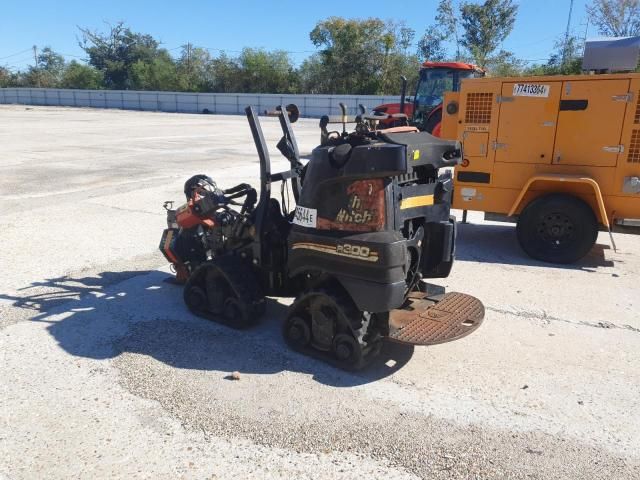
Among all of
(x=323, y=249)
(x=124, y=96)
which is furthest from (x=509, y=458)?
(x=124, y=96)

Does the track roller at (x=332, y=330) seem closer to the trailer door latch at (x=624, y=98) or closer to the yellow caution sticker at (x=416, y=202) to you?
the yellow caution sticker at (x=416, y=202)

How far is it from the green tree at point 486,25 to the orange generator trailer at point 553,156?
44.6 meters

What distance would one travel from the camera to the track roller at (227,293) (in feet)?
14.5

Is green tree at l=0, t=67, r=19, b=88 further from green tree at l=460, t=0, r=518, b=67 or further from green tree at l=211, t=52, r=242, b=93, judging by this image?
green tree at l=460, t=0, r=518, b=67

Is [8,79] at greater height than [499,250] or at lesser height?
greater

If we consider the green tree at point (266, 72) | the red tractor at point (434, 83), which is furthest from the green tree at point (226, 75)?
the red tractor at point (434, 83)

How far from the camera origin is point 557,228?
6594mm

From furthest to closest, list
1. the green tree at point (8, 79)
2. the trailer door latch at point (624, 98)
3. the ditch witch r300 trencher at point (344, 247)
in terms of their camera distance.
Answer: the green tree at point (8, 79) → the trailer door latch at point (624, 98) → the ditch witch r300 trencher at point (344, 247)

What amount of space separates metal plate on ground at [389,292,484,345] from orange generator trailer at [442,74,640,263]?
273cm

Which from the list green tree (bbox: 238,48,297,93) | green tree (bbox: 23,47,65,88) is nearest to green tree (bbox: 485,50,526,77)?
green tree (bbox: 238,48,297,93)

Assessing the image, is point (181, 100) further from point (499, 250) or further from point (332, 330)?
point (332, 330)

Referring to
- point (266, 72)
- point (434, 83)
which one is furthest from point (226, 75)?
point (434, 83)

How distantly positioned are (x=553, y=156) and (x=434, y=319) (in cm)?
365

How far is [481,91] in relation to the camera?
692 cm
